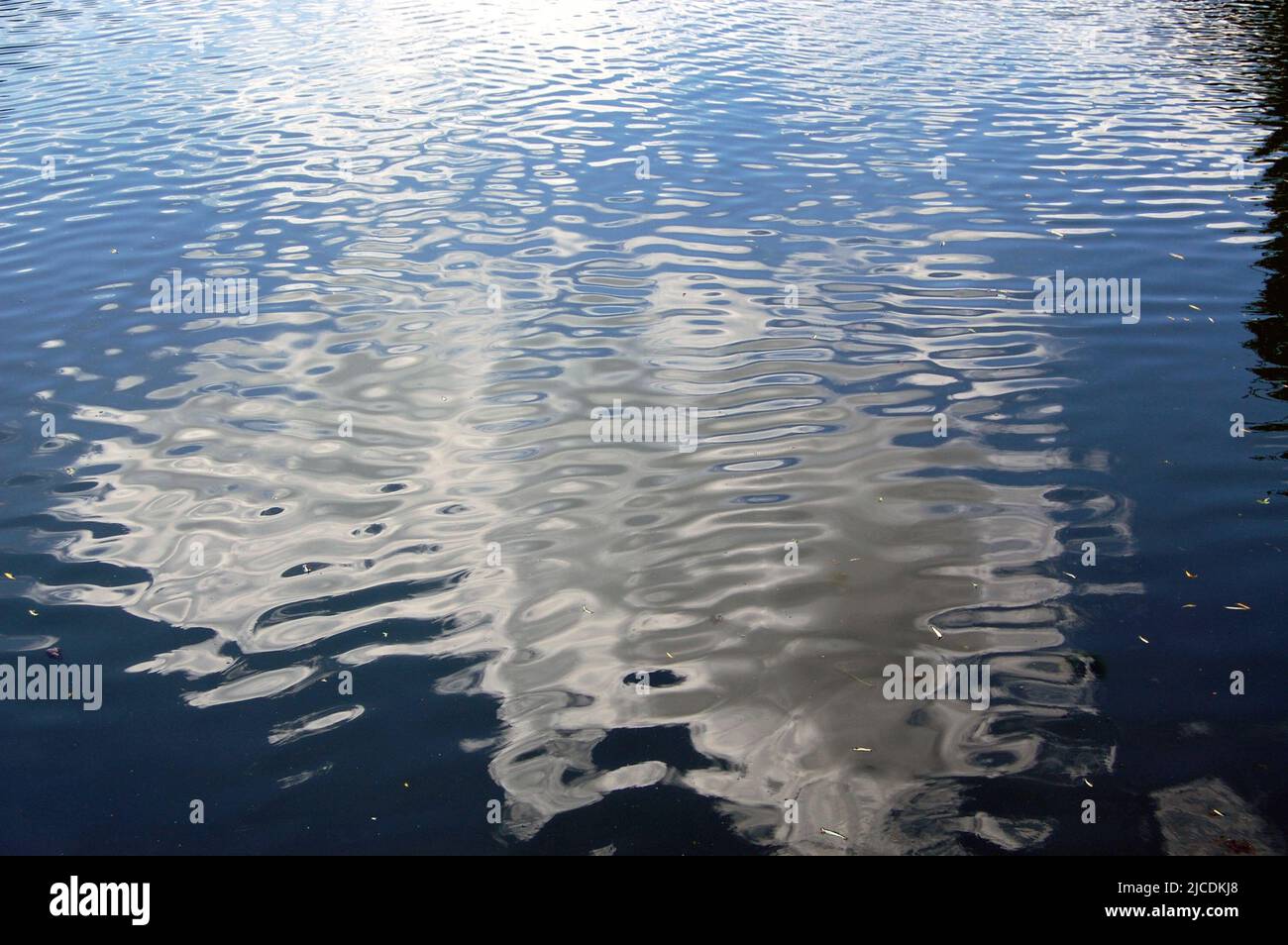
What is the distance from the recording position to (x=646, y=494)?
8070 mm

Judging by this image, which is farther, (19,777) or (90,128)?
(90,128)

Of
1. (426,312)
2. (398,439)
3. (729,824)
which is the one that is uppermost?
(426,312)

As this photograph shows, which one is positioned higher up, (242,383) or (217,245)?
(217,245)

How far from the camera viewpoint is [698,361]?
397 inches

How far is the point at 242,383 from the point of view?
389 inches

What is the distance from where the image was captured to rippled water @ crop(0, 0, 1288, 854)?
5.51m

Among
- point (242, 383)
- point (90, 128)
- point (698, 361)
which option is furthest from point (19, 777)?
point (90, 128)

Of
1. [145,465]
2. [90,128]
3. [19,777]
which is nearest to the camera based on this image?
[19,777]

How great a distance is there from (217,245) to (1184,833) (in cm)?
1240

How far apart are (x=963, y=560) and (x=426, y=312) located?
651cm

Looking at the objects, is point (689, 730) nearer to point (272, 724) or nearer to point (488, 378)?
point (272, 724)

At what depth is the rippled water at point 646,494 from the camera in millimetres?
5512

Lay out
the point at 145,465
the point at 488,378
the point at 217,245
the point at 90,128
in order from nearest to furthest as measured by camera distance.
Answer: the point at 145,465, the point at 488,378, the point at 217,245, the point at 90,128

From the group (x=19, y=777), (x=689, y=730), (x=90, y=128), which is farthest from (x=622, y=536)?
(x=90, y=128)
